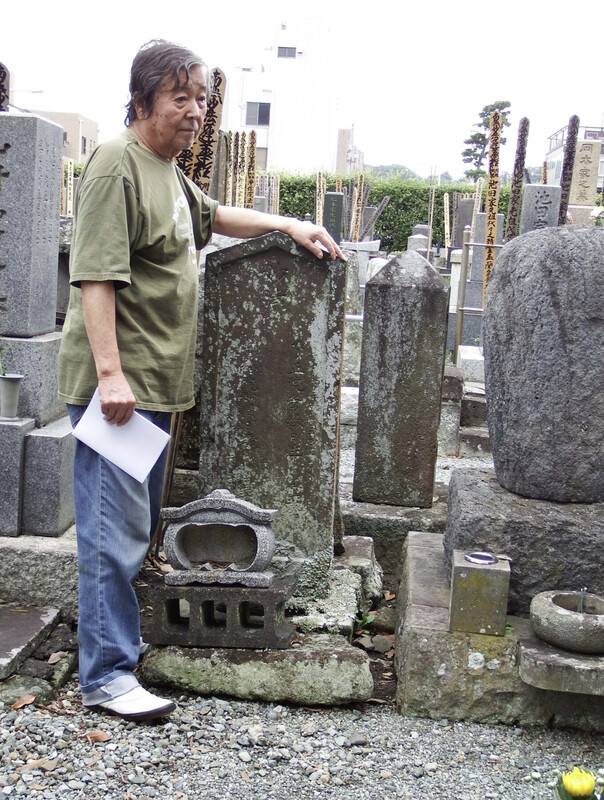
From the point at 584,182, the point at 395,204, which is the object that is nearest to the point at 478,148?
the point at 395,204

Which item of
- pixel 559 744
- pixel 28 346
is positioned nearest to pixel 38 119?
pixel 28 346

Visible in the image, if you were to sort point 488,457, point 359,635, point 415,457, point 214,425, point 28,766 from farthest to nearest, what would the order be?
point 488,457, point 415,457, point 359,635, point 214,425, point 28,766

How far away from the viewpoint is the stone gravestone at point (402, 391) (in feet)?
14.8

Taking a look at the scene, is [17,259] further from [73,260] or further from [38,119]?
[73,260]

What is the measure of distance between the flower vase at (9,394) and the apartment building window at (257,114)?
3510 centimetres

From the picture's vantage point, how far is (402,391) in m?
4.55

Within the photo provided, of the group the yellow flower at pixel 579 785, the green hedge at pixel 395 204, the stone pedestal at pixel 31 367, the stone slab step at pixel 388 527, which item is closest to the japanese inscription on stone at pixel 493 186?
the stone slab step at pixel 388 527

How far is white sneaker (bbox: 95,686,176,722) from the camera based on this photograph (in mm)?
2412

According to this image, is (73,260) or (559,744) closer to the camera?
(73,260)

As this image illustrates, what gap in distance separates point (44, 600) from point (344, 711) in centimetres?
120

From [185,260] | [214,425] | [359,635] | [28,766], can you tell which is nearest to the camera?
[28,766]

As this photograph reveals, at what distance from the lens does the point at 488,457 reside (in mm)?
6332

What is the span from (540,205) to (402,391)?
392 centimetres

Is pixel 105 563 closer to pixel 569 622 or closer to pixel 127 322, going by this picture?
pixel 127 322
